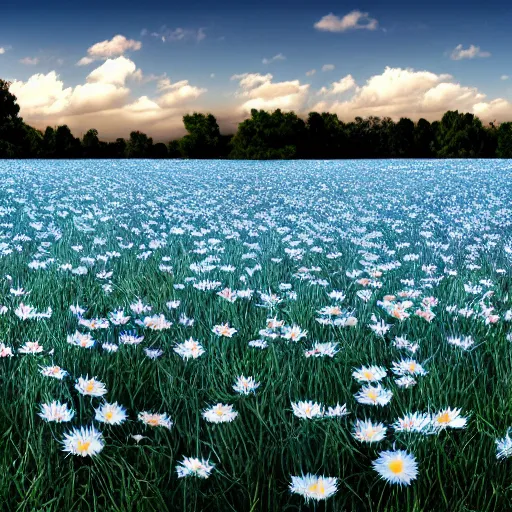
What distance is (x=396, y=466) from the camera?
5.11 ft

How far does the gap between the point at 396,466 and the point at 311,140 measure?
6907cm

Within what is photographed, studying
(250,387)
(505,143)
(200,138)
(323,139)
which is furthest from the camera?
(200,138)

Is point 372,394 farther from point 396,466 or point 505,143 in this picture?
point 505,143

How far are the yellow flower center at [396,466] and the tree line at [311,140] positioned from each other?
60736 millimetres

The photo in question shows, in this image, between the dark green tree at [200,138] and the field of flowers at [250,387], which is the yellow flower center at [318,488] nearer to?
the field of flowers at [250,387]

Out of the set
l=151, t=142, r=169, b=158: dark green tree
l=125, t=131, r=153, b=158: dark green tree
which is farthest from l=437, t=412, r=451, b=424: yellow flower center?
l=151, t=142, r=169, b=158: dark green tree

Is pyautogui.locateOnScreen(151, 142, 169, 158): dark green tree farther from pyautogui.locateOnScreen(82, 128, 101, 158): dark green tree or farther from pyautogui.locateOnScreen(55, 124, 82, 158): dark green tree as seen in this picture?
pyautogui.locateOnScreen(55, 124, 82, 158): dark green tree

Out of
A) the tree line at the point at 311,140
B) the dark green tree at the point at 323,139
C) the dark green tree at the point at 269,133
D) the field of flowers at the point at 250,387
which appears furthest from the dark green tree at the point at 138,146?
the field of flowers at the point at 250,387

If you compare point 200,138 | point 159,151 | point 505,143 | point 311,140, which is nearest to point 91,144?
point 159,151

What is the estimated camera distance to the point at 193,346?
2.49 meters

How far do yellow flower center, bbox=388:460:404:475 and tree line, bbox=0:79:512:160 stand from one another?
60.7m

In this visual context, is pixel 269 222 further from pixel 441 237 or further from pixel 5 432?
pixel 5 432

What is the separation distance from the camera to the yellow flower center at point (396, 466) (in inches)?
60.9

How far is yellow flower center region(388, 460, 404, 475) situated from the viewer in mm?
1548
